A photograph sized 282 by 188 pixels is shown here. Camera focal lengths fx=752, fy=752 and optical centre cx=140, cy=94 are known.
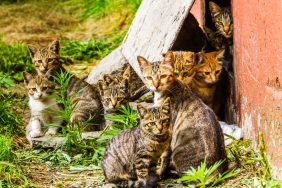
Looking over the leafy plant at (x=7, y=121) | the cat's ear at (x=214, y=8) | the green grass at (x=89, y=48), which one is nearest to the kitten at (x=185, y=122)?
the cat's ear at (x=214, y=8)

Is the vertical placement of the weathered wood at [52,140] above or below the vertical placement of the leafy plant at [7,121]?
below

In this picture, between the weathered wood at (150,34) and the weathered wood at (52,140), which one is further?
the weathered wood at (52,140)

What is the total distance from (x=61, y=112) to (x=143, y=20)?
5.96 ft

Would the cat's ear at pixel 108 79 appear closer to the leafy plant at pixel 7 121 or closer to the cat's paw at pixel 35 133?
the cat's paw at pixel 35 133

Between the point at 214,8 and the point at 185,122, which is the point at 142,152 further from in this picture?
the point at 214,8

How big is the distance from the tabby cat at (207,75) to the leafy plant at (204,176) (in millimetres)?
1471

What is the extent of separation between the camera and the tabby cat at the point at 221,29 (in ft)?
29.2

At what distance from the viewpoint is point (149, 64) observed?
7.75 metres

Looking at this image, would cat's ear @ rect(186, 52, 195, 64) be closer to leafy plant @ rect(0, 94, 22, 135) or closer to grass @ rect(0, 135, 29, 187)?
grass @ rect(0, 135, 29, 187)

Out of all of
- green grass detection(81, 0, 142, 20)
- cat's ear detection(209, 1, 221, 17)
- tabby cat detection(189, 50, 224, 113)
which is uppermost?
green grass detection(81, 0, 142, 20)

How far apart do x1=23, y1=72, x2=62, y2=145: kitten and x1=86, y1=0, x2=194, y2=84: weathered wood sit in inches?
40.7

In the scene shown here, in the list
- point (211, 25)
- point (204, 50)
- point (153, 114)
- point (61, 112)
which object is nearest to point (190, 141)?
point (153, 114)

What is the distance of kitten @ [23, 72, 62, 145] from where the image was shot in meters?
8.60

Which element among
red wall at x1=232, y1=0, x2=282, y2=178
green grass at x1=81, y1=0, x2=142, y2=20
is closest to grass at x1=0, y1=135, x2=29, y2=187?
red wall at x1=232, y1=0, x2=282, y2=178
